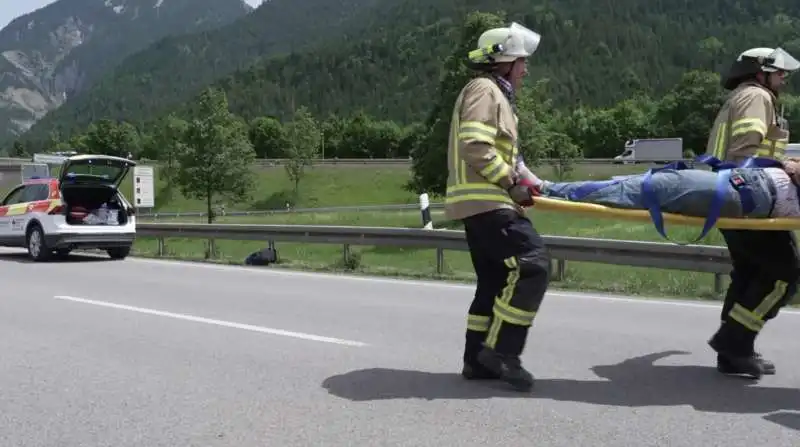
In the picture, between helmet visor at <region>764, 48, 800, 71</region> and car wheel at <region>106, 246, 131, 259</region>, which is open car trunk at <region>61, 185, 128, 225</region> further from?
helmet visor at <region>764, 48, 800, 71</region>

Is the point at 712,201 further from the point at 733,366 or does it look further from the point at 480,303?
the point at 480,303

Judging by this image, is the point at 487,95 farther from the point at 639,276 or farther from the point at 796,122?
the point at 796,122

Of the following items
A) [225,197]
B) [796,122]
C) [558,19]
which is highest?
[558,19]

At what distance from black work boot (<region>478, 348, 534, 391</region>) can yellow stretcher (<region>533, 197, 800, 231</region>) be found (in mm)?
908

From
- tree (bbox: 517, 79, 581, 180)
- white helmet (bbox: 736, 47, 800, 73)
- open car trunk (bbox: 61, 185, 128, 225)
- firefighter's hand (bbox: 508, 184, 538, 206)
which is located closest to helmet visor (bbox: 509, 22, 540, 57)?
firefighter's hand (bbox: 508, 184, 538, 206)

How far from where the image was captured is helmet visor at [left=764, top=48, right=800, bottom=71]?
5.23m

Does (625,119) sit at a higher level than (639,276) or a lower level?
higher

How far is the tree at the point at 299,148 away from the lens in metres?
62.5

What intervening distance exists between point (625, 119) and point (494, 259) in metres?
97.4

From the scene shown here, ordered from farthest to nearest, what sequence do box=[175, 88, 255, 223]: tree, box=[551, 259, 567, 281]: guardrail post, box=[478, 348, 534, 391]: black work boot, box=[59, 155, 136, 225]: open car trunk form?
box=[175, 88, 255, 223]: tree
box=[59, 155, 136, 225]: open car trunk
box=[551, 259, 567, 281]: guardrail post
box=[478, 348, 534, 391]: black work boot

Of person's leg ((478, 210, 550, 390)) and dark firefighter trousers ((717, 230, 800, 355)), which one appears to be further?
dark firefighter trousers ((717, 230, 800, 355))

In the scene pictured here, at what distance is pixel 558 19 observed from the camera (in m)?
191

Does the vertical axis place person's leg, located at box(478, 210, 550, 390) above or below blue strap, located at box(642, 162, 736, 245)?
below

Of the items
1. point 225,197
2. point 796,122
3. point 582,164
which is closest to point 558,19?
point 796,122
